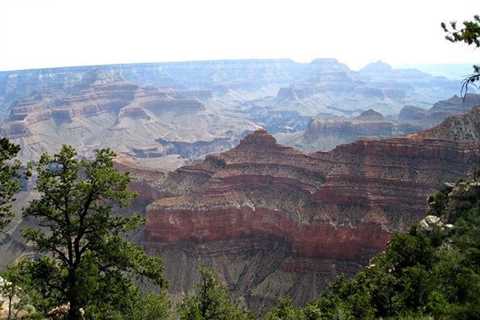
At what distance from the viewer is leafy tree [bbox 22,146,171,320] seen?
23.5 m

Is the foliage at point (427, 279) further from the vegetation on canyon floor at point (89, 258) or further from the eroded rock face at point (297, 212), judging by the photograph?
the eroded rock face at point (297, 212)

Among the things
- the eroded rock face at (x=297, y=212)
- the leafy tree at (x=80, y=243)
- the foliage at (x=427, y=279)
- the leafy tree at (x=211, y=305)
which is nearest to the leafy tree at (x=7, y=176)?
the leafy tree at (x=80, y=243)

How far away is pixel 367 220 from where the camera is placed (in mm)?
80375

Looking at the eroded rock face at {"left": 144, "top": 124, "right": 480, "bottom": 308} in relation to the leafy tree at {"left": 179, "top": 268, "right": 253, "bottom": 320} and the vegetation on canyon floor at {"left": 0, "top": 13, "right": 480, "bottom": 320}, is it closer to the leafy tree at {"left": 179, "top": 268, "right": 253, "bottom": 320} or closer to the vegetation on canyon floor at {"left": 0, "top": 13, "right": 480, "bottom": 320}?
the leafy tree at {"left": 179, "top": 268, "right": 253, "bottom": 320}

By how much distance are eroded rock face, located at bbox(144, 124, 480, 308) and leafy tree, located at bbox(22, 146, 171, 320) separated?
58528mm

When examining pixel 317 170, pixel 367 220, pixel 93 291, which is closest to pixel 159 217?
pixel 317 170

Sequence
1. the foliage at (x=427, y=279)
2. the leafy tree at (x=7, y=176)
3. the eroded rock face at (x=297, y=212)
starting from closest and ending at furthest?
the leafy tree at (x=7, y=176) < the foliage at (x=427, y=279) < the eroded rock face at (x=297, y=212)

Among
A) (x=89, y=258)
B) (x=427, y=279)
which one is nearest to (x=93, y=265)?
(x=89, y=258)

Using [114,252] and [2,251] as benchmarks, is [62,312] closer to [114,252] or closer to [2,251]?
[114,252]

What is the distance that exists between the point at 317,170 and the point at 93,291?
7701 centimetres

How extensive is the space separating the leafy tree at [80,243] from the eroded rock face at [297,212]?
58.5 m

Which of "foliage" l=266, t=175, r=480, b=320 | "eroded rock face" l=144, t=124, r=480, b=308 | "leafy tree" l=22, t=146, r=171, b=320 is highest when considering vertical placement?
"leafy tree" l=22, t=146, r=171, b=320

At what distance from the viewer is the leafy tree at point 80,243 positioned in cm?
2348

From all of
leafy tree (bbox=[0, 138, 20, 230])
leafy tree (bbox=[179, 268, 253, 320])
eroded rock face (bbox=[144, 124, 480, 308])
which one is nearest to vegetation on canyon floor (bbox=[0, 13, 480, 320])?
leafy tree (bbox=[0, 138, 20, 230])
